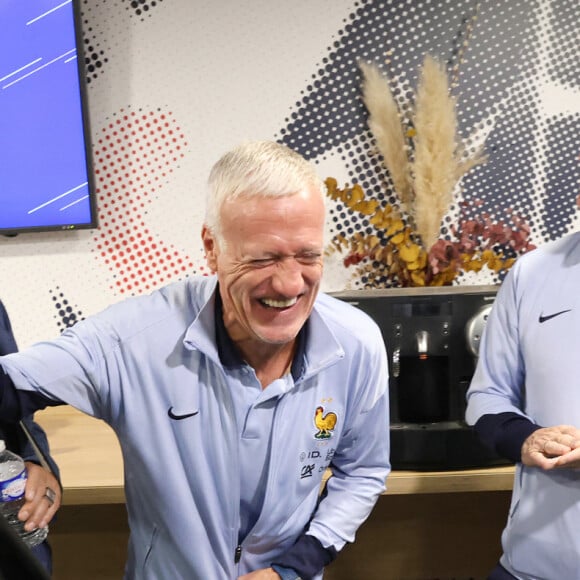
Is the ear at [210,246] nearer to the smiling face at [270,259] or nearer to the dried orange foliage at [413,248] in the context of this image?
the smiling face at [270,259]

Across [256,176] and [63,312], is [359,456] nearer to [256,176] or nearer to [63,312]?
[256,176]

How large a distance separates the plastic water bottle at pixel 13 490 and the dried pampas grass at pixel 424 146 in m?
1.42

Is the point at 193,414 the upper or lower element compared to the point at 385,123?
lower

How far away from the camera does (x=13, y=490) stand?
1214mm

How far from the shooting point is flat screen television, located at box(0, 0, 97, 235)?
2.13 m

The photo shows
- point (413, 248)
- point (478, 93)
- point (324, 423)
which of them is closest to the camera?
point (324, 423)

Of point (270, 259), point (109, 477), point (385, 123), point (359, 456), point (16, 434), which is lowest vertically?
point (109, 477)

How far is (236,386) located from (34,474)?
18.8 inches

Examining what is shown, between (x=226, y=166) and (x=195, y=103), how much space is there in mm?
1230

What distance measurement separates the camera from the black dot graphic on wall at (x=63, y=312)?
2354 millimetres

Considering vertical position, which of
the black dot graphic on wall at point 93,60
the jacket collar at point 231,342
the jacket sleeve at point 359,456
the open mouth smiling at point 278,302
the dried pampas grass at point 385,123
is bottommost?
the jacket sleeve at point 359,456

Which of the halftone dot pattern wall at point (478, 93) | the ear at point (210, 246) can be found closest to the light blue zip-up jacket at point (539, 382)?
the ear at point (210, 246)

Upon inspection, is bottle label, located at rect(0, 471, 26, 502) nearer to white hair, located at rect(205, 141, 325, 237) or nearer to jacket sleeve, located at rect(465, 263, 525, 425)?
white hair, located at rect(205, 141, 325, 237)

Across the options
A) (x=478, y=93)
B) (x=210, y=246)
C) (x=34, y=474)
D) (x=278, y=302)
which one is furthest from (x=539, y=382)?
(x=478, y=93)
